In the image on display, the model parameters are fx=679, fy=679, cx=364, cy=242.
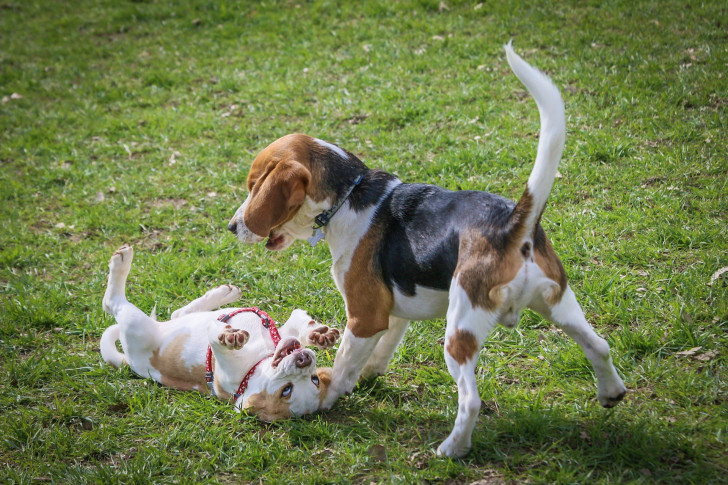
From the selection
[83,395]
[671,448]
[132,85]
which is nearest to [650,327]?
[671,448]

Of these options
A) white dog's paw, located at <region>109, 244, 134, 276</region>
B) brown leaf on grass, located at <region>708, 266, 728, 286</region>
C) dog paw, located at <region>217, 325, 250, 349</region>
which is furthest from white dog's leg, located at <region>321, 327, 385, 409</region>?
brown leaf on grass, located at <region>708, 266, 728, 286</region>

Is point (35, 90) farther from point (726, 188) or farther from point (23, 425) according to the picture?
point (726, 188)

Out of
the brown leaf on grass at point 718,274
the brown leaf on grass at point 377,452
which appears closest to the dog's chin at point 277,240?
the brown leaf on grass at point 377,452

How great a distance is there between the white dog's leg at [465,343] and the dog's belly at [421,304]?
304mm

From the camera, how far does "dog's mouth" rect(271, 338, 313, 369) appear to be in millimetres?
3961

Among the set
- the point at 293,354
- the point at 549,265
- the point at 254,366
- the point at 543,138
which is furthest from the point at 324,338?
the point at 543,138

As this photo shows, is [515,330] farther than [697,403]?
Yes

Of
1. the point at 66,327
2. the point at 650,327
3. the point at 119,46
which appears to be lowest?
the point at 66,327

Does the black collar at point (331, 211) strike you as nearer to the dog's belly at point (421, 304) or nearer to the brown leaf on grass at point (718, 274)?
the dog's belly at point (421, 304)

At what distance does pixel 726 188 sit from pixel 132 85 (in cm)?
828

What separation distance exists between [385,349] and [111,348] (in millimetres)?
2013

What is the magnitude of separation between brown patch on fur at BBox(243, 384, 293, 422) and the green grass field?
10 cm

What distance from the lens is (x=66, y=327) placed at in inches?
216

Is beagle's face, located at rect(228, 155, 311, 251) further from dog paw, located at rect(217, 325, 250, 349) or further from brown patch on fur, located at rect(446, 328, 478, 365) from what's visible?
brown patch on fur, located at rect(446, 328, 478, 365)
